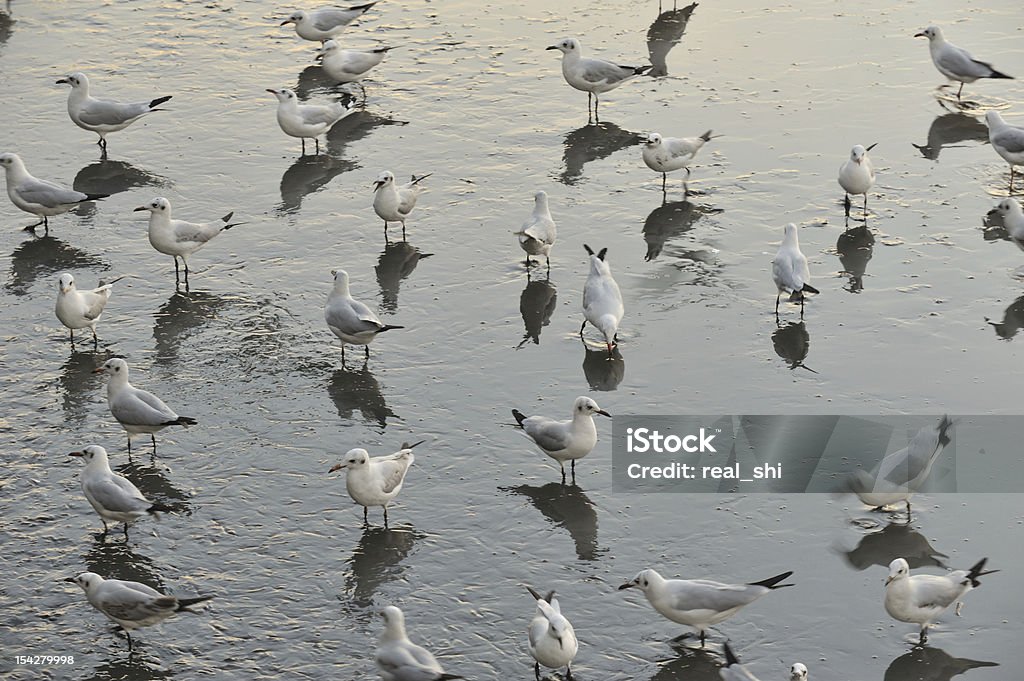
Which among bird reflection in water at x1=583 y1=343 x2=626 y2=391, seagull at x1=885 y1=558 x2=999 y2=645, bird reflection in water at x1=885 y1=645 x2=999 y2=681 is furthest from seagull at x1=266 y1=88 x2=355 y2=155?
bird reflection in water at x1=885 y1=645 x2=999 y2=681

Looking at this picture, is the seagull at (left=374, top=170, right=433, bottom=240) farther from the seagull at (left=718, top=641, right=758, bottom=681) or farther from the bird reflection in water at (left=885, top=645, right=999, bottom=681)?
the bird reflection in water at (left=885, top=645, right=999, bottom=681)

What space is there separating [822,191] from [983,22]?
6973mm

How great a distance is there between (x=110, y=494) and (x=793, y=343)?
6935mm

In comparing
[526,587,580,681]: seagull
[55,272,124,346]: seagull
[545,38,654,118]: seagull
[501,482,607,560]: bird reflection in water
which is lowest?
[526,587,580,681]: seagull

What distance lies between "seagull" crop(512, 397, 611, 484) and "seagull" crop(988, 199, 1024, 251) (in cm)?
614

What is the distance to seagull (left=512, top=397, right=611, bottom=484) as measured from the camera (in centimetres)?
1230

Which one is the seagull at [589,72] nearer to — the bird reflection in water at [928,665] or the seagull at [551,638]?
the seagull at [551,638]

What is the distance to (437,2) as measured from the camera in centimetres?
2484

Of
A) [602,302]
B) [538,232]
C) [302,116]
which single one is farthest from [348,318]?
[302,116]

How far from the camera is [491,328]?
599 inches

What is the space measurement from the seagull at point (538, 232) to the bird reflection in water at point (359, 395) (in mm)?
2540

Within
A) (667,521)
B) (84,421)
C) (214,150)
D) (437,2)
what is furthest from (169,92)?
(667,521)

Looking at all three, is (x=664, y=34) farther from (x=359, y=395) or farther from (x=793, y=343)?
(x=359, y=395)

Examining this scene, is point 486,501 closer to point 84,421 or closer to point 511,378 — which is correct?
point 511,378
